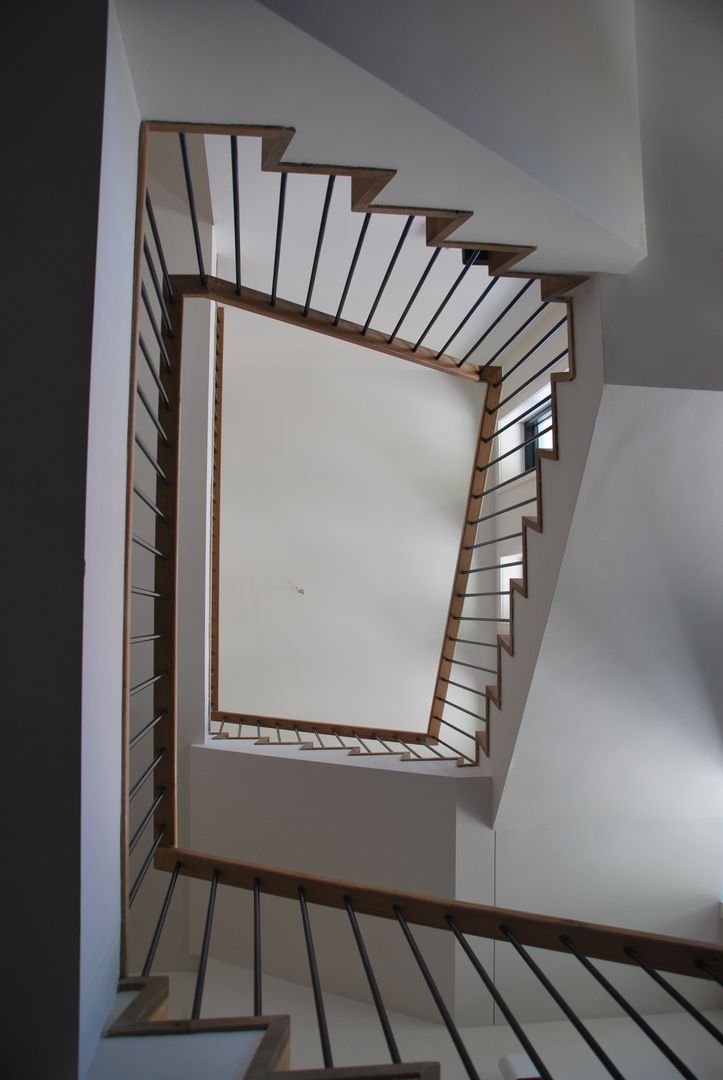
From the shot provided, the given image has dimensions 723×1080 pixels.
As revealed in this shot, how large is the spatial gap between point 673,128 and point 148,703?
319 centimetres

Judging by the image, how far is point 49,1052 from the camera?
103 centimetres

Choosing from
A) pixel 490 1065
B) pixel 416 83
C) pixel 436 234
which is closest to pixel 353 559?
pixel 490 1065

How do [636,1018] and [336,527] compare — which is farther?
[336,527]

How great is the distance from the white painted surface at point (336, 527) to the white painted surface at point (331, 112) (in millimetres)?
3787

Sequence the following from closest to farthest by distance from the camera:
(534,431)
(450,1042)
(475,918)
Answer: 1. (475,918)
2. (450,1042)
3. (534,431)

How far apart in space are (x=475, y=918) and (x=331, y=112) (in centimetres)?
168

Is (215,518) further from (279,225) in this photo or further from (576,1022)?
(576,1022)

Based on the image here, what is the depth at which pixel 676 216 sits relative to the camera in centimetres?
182

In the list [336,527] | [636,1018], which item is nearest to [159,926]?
[636,1018]

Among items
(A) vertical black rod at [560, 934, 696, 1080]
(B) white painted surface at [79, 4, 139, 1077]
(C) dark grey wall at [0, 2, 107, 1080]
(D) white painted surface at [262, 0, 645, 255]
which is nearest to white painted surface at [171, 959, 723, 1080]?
(A) vertical black rod at [560, 934, 696, 1080]

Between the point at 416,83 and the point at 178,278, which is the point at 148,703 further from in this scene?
the point at 416,83

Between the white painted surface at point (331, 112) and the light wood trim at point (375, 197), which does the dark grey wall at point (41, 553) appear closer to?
the white painted surface at point (331, 112)

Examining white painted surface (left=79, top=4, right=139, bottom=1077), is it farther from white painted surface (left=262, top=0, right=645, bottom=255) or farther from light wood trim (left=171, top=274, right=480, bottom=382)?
light wood trim (left=171, top=274, right=480, bottom=382)

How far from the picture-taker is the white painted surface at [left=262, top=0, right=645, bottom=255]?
1298mm
